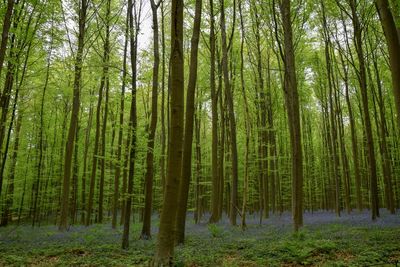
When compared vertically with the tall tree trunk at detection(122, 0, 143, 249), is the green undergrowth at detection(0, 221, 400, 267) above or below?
below

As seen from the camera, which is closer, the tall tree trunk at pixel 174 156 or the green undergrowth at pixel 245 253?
the tall tree trunk at pixel 174 156

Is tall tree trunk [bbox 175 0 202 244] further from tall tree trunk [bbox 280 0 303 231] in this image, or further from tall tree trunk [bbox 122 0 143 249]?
tall tree trunk [bbox 280 0 303 231]

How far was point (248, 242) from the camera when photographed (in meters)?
8.58

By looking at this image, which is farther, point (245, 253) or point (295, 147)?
point (295, 147)

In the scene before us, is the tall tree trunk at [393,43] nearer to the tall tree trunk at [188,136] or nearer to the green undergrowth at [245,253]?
the green undergrowth at [245,253]

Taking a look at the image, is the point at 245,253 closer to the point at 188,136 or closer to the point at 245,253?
the point at 245,253

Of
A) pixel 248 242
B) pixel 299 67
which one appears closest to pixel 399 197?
pixel 299 67

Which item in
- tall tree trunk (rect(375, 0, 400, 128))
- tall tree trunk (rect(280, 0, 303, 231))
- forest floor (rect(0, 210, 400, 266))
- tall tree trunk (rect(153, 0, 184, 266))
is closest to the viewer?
tall tree trunk (rect(153, 0, 184, 266))

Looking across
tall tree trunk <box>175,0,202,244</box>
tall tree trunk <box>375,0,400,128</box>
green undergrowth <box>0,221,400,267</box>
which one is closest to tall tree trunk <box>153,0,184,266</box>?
green undergrowth <box>0,221,400,267</box>

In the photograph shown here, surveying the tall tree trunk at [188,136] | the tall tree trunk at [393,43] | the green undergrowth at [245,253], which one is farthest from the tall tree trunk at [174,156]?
the tall tree trunk at [393,43]

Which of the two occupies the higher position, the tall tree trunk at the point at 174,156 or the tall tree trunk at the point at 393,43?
the tall tree trunk at the point at 393,43

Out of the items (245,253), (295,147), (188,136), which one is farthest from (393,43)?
(245,253)

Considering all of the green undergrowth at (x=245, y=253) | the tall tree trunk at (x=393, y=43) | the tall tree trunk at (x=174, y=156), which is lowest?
the green undergrowth at (x=245, y=253)

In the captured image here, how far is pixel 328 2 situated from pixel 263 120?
10084 mm
